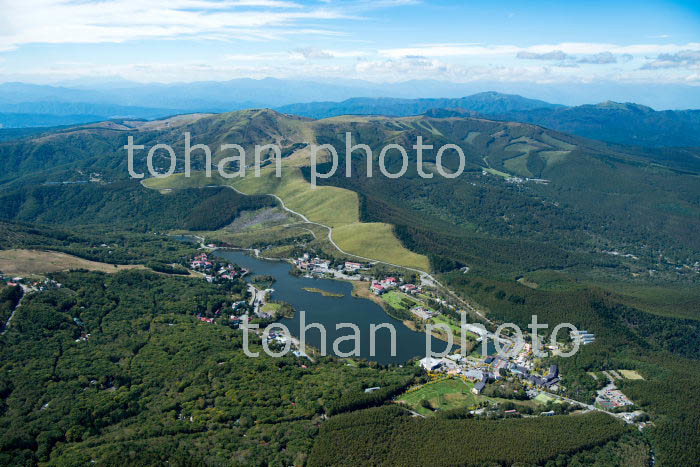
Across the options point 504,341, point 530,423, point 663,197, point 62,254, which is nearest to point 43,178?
point 62,254

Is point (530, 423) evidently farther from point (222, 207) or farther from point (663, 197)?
point (663, 197)

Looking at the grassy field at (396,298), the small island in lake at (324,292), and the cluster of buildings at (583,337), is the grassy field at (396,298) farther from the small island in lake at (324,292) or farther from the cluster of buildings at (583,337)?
the cluster of buildings at (583,337)

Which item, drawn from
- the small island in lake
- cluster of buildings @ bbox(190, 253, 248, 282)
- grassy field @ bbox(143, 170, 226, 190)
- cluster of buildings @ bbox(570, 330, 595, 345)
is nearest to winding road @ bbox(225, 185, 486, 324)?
cluster of buildings @ bbox(570, 330, 595, 345)

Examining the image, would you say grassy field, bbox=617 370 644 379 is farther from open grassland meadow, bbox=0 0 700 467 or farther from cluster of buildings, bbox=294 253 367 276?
cluster of buildings, bbox=294 253 367 276

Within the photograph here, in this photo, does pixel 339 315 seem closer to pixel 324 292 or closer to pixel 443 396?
pixel 324 292

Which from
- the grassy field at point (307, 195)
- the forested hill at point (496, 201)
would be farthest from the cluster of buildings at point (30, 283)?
the forested hill at point (496, 201)

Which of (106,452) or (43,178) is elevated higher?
(43,178)
